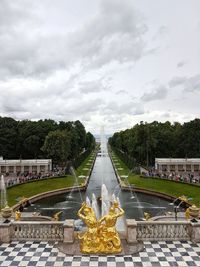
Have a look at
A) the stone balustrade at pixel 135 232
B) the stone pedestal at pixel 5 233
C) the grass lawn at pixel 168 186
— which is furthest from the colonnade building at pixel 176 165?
the stone pedestal at pixel 5 233

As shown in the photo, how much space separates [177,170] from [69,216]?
4459 centimetres

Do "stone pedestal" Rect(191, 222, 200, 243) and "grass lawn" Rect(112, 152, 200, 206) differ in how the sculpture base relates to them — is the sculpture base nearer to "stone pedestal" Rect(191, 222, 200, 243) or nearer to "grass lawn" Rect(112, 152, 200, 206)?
"stone pedestal" Rect(191, 222, 200, 243)

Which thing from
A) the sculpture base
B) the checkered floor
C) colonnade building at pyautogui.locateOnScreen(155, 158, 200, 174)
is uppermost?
colonnade building at pyautogui.locateOnScreen(155, 158, 200, 174)

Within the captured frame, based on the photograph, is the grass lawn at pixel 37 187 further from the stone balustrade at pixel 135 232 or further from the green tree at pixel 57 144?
the stone balustrade at pixel 135 232

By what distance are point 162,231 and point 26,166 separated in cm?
5885

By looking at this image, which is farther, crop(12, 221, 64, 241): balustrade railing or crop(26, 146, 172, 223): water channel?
crop(26, 146, 172, 223): water channel

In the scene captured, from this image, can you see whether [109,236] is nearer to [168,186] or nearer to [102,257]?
[102,257]

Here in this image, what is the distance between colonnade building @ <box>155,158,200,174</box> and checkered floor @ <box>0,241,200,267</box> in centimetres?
5546

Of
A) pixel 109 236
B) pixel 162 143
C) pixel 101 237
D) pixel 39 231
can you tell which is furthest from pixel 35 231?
pixel 162 143

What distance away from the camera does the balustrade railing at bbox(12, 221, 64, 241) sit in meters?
20.7

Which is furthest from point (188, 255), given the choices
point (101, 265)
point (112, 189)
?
point (112, 189)

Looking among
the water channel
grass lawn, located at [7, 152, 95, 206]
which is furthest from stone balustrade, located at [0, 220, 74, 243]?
grass lawn, located at [7, 152, 95, 206]

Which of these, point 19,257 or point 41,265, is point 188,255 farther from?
point 19,257

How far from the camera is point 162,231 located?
20938mm
